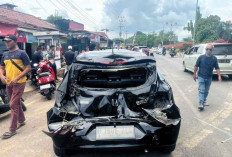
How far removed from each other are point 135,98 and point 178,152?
3.80 feet

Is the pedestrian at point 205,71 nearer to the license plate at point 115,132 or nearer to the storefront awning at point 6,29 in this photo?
the license plate at point 115,132

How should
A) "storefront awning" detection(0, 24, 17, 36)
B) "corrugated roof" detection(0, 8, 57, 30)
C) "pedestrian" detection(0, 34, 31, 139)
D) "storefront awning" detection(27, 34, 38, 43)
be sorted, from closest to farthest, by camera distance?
1. "pedestrian" detection(0, 34, 31, 139)
2. "storefront awning" detection(0, 24, 17, 36)
3. "corrugated roof" detection(0, 8, 57, 30)
4. "storefront awning" detection(27, 34, 38, 43)

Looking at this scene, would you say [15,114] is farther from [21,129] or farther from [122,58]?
[122,58]

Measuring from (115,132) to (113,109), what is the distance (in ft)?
1.38

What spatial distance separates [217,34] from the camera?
3716 centimetres

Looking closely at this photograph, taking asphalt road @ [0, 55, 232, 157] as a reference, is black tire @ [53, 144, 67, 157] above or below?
above

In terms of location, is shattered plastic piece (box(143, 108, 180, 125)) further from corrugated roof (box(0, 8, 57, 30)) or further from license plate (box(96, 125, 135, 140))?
corrugated roof (box(0, 8, 57, 30))

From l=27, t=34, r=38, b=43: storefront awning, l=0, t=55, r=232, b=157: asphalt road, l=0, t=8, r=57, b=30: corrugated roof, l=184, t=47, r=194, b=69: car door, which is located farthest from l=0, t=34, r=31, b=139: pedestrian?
l=27, t=34, r=38, b=43: storefront awning

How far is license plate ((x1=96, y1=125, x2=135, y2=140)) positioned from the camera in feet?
8.21

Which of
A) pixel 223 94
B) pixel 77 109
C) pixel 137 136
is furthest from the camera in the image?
pixel 223 94

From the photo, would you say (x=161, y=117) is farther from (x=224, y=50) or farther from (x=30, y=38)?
(x=30, y=38)

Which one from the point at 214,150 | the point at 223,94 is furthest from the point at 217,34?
the point at 214,150

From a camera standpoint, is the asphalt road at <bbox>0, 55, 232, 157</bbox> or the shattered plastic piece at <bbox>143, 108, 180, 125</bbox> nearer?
the shattered plastic piece at <bbox>143, 108, 180, 125</bbox>

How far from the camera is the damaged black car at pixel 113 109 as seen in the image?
8.34ft
